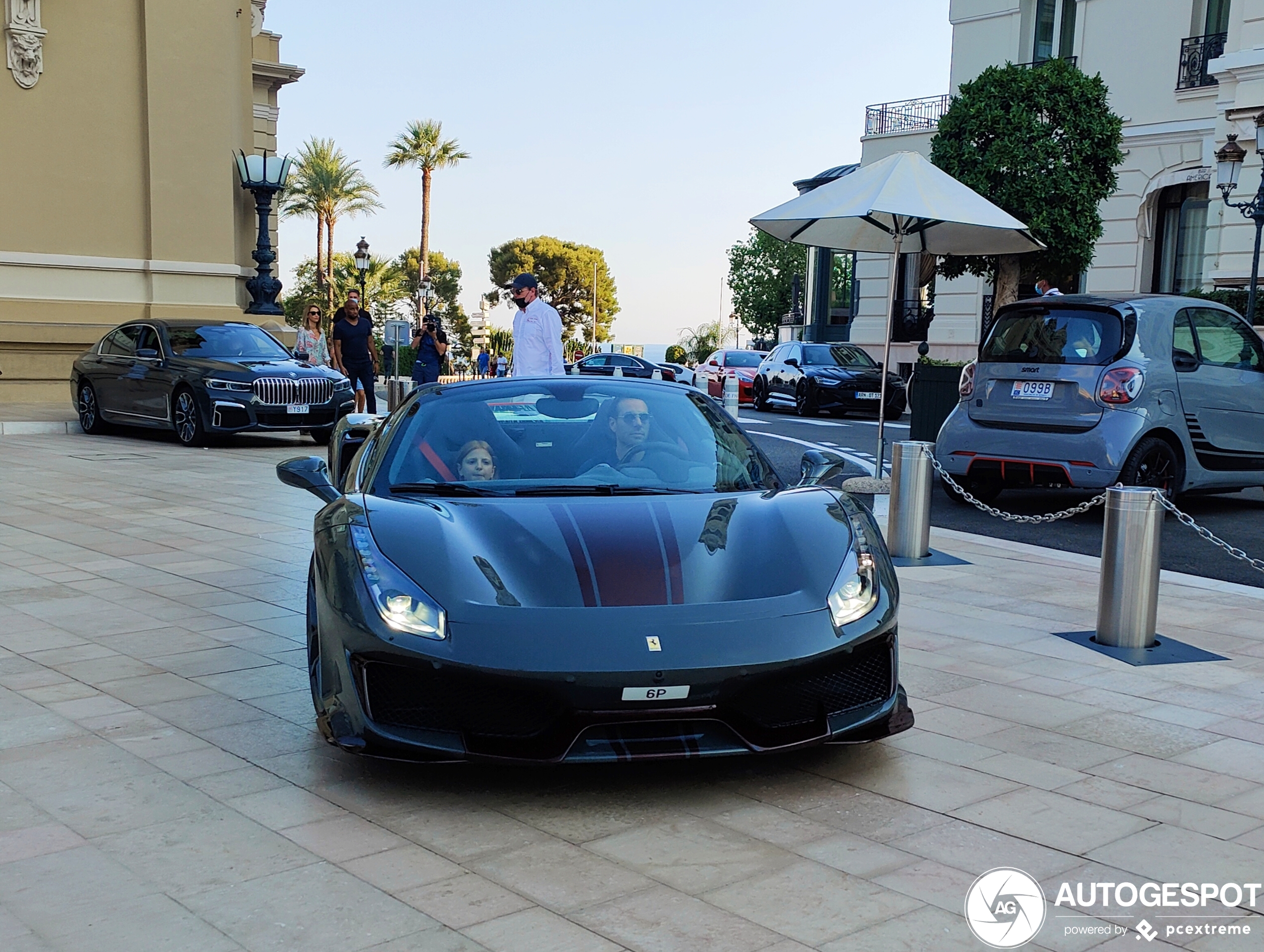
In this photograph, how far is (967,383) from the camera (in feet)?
32.3

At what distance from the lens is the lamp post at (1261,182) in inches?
653

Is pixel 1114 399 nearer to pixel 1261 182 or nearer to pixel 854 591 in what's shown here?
pixel 854 591

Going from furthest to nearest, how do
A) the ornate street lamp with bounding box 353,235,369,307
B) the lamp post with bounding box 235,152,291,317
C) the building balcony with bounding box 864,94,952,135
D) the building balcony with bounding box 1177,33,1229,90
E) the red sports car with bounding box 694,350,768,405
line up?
the ornate street lamp with bounding box 353,235,369,307 < the building balcony with bounding box 864,94,952,135 < the red sports car with bounding box 694,350,768,405 < the building balcony with bounding box 1177,33,1229,90 < the lamp post with bounding box 235,152,291,317

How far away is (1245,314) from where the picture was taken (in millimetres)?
18344

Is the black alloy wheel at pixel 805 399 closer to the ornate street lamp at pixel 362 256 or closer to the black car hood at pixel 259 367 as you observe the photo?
the black car hood at pixel 259 367

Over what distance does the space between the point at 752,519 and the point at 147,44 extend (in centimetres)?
1901

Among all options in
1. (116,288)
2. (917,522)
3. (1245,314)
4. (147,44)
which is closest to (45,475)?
(917,522)

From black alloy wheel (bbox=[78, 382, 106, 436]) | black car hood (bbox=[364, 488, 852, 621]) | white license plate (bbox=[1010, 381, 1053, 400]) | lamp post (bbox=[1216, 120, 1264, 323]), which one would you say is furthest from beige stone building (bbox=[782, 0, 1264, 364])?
black car hood (bbox=[364, 488, 852, 621])

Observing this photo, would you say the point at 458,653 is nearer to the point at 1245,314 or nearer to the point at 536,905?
the point at 536,905

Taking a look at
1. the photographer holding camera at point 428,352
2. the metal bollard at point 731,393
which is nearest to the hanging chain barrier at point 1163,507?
the metal bollard at point 731,393

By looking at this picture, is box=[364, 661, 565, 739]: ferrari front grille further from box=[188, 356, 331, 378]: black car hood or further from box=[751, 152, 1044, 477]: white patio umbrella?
box=[188, 356, 331, 378]: black car hood

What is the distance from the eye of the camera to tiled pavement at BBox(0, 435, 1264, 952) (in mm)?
2846

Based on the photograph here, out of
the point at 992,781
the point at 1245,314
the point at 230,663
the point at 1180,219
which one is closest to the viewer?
the point at 992,781

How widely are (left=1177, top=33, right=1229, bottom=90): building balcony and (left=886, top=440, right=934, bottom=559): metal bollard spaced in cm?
2053
